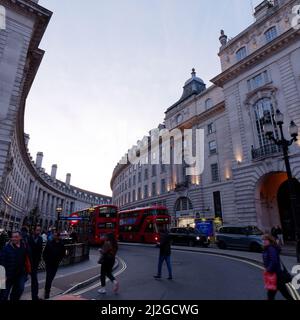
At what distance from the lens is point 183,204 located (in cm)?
3581

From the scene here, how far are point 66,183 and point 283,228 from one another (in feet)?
301

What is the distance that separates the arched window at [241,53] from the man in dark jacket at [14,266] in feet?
98.5

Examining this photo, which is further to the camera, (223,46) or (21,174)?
(21,174)

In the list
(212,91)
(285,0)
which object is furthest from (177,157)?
(285,0)

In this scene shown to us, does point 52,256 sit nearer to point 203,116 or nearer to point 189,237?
point 189,237

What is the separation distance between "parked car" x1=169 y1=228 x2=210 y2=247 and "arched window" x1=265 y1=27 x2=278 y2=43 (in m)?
22.1

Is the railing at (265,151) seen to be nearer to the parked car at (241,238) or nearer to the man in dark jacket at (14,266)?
the parked car at (241,238)

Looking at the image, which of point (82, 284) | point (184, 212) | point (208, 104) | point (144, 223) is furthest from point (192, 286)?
point (208, 104)

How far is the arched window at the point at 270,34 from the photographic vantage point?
24302 millimetres

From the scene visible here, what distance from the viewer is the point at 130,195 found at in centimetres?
5438
